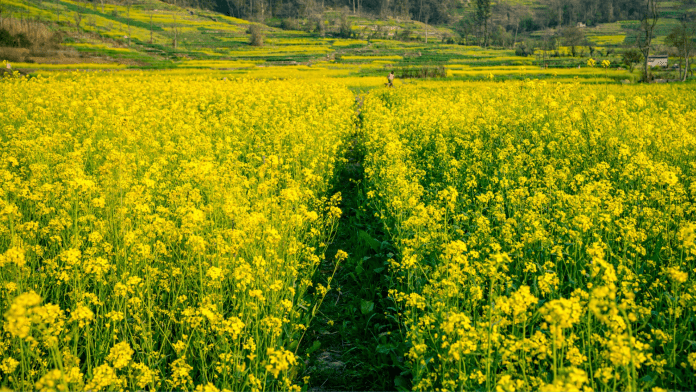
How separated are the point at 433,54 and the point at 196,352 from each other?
7932cm

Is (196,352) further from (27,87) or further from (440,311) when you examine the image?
(27,87)

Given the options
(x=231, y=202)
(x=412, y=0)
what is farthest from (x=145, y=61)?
(x=412, y=0)

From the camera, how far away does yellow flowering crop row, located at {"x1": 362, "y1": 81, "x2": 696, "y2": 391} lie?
2.68 metres

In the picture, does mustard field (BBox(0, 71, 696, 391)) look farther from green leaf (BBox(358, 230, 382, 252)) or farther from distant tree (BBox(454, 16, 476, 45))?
distant tree (BBox(454, 16, 476, 45))

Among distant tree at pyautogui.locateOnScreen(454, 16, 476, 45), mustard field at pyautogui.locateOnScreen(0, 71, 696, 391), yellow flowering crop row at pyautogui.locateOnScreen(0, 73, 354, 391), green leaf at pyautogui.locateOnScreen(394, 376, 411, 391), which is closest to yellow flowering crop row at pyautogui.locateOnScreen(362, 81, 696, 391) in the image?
mustard field at pyautogui.locateOnScreen(0, 71, 696, 391)

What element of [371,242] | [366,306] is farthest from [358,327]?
[371,242]

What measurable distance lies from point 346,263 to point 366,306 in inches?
45.8

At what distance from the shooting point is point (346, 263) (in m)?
5.73

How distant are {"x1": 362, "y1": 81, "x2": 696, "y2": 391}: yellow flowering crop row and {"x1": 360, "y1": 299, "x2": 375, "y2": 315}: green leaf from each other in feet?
1.10

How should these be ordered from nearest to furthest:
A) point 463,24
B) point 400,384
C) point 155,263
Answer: point 400,384 → point 155,263 → point 463,24

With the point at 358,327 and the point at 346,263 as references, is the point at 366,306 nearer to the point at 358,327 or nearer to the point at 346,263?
the point at 358,327

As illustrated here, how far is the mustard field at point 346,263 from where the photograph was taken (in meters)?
2.81

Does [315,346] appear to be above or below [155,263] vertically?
below

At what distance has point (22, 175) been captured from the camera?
6.93 metres
